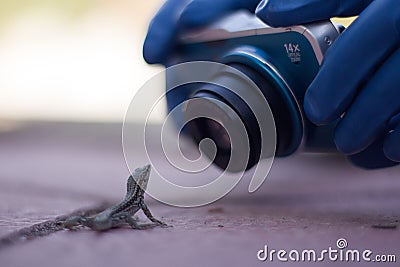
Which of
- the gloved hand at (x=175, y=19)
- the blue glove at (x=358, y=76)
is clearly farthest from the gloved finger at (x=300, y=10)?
the gloved hand at (x=175, y=19)

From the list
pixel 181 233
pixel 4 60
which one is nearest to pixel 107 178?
pixel 181 233

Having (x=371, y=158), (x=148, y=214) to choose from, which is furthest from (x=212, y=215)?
(x=371, y=158)

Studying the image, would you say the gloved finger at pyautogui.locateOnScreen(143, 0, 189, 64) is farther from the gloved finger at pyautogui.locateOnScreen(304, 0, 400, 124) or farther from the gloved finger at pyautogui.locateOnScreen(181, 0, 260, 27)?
the gloved finger at pyautogui.locateOnScreen(304, 0, 400, 124)

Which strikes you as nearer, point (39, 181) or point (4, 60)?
point (39, 181)

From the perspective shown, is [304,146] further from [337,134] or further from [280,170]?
[280,170]

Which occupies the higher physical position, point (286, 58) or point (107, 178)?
point (286, 58)

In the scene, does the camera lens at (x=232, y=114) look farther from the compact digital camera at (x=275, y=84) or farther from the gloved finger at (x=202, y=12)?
the gloved finger at (x=202, y=12)

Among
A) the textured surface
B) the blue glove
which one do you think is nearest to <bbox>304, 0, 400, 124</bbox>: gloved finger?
the blue glove
